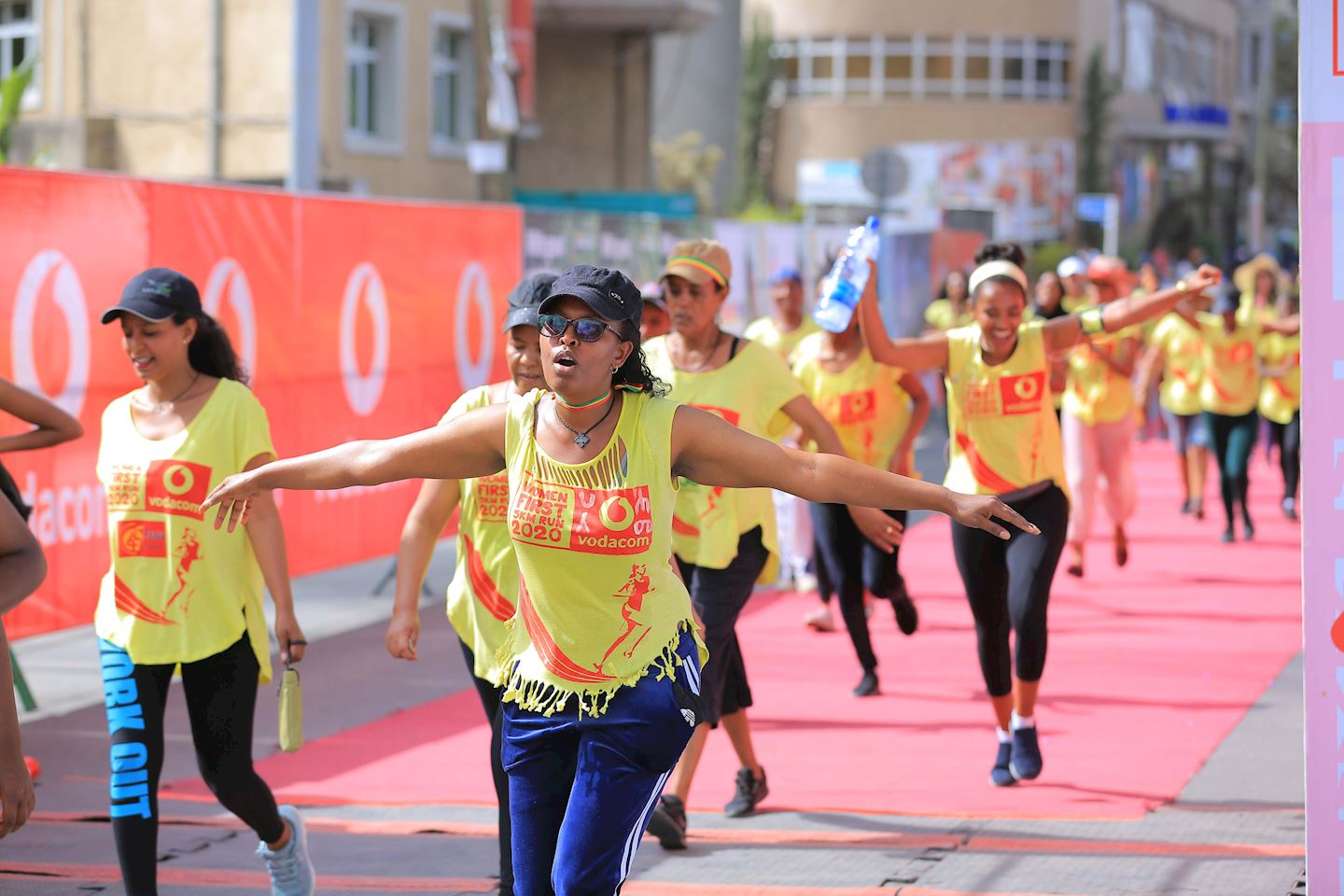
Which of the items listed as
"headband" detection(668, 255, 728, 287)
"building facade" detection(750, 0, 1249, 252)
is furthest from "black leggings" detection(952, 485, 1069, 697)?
"building facade" detection(750, 0, 1249, 252)

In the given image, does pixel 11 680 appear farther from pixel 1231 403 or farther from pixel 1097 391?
pixel 1231 403

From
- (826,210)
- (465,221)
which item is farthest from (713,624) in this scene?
(826,210)

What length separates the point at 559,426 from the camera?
14.1ft

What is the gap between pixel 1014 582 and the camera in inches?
291

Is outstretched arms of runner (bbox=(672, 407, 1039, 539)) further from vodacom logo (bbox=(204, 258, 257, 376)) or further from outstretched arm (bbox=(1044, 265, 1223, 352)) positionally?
vodacom logo (bbox=(204, 258, 257, 376))

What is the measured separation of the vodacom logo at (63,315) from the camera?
8203 mm

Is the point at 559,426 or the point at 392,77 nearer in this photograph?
the point at 559,426

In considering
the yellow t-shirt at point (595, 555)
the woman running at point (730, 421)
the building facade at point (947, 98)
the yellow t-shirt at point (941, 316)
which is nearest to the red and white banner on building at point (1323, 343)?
the yellow t-shirt at point (595, 555)

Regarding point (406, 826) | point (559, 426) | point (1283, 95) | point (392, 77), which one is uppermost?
point (1283, 95)

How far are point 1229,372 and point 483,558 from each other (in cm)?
1067

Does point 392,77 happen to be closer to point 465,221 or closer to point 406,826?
point 465,221

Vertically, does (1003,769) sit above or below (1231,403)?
below

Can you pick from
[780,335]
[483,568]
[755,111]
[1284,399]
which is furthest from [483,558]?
[755,111]

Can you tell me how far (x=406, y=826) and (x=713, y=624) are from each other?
4.25 ft
